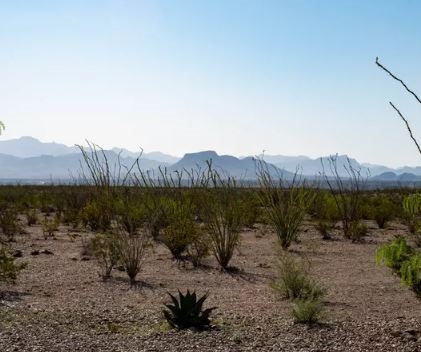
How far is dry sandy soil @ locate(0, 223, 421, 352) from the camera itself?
19.8 feet

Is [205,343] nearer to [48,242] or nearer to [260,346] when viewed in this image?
[260,346]

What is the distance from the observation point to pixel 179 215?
1342 centimetres

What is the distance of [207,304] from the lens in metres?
8.20

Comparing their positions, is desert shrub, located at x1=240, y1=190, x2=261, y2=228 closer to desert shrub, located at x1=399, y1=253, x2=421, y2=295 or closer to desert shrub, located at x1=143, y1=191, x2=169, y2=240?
desert shrub, located at x1=143, y1=191, x2=169, y2=240

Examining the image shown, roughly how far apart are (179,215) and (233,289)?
4085mm

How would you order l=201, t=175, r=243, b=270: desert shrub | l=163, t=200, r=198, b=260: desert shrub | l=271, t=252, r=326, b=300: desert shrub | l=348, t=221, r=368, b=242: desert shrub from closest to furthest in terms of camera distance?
l=271, t=252, r=326, b=300: desert shrub
l=201, t=175, r=243, b=270: desert shrub
l=163, t=200, r=198, b=260: desert shrub
l=348, t=221, r=368, b=242: desert shrub

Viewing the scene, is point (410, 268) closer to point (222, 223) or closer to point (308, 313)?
point (308, 313)

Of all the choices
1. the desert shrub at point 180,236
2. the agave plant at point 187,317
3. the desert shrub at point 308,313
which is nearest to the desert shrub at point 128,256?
the desert shrub at point 180,236

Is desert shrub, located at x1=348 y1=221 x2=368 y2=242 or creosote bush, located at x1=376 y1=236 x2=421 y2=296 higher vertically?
creosote bush, located at x1=376 y1=236 x2=421 y2=296

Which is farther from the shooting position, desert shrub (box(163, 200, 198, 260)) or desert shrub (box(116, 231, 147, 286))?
desert shrub (box(163, 200, 198, 260))

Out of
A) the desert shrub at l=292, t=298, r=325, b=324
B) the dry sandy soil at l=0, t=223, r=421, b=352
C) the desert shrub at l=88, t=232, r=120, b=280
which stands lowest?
the dry sandy soil at l=0, t=223, r=421, b=352

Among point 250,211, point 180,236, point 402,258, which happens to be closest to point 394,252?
point 402,258

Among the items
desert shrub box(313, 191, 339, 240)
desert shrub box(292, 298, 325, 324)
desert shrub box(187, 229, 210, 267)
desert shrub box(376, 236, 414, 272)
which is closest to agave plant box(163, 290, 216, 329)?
desert shrub box(292, 298, 325, 324)

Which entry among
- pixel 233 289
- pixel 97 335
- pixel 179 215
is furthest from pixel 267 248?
pixel 97 335
